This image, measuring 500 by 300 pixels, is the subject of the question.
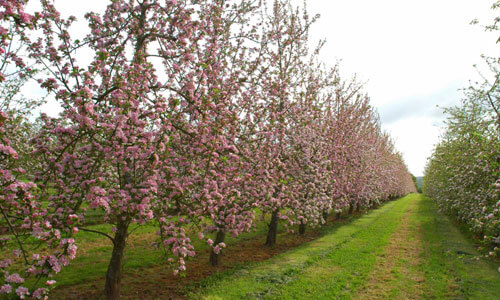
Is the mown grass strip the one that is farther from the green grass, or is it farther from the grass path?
the green grass

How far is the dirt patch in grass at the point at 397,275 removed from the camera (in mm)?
9524

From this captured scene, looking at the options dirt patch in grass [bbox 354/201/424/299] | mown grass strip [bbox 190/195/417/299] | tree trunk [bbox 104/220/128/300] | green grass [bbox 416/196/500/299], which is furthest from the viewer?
green grass [bbox 416/196/500/299]

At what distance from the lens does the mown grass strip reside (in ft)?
29.4

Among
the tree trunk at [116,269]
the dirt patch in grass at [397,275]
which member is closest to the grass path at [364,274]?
the dirt patch in grass at [397,275]

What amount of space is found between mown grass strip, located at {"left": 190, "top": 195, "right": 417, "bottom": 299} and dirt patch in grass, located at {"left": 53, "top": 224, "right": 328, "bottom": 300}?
916 mm

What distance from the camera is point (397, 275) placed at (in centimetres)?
1136

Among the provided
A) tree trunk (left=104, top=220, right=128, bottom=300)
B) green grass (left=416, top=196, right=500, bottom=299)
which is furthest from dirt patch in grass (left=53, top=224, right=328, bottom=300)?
green grass (left=416, top=196, right=500, bottom=299)

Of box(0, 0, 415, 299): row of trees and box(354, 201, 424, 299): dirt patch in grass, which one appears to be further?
box(354, 201, 424, 299): dirt patch in grass

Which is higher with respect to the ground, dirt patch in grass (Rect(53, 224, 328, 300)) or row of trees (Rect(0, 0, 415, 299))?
row of trees (Rect(0, 0, 415, 299))

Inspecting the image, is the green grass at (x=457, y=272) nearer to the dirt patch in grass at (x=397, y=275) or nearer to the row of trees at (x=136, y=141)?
the dirt patch in grass at (x=397, y=275)

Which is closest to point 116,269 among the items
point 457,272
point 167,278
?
point 167,278

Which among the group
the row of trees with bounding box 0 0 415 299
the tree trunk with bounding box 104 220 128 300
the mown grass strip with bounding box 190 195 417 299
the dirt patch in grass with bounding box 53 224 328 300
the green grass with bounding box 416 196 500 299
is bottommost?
the green grass with bounding box 416 196 500 299

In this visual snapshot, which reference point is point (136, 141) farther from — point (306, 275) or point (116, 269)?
point (306, 275)

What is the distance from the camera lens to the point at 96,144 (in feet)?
20.1
